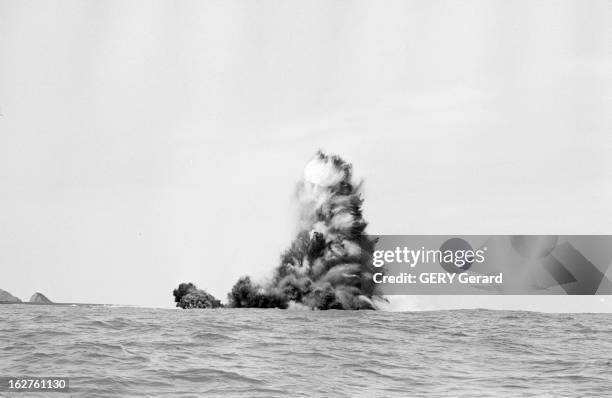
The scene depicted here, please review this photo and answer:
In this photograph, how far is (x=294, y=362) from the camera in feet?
70.6

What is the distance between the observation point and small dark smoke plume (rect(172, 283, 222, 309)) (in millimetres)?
89750

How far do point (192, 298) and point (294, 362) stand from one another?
7099 cm

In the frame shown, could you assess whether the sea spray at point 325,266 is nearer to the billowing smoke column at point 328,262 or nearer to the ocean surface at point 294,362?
the billowing smoke column at point 328,262

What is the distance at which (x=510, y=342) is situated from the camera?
29641mm

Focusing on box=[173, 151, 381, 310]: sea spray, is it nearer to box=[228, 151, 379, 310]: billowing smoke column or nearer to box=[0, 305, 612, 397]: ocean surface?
box=[228, 151, 379, 310]: billowing smoke column

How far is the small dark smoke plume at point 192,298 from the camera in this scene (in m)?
89.8

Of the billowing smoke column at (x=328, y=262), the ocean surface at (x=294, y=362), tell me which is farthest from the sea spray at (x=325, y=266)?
the ocean surface at (x=294, y=362)

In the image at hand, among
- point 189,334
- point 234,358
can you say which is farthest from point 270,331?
point 234,358

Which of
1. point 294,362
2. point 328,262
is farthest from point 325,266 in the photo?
point 294,362

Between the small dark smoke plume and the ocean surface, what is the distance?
5732 centimetres

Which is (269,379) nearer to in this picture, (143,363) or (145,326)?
(143,363)

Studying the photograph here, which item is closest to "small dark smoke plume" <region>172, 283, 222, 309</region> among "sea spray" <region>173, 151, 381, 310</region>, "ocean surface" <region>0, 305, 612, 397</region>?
"sea spray" <region>173, 151, 381, 310</region>

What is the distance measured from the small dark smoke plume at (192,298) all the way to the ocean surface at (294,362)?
57.3m

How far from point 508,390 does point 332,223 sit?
71334 millimetres
